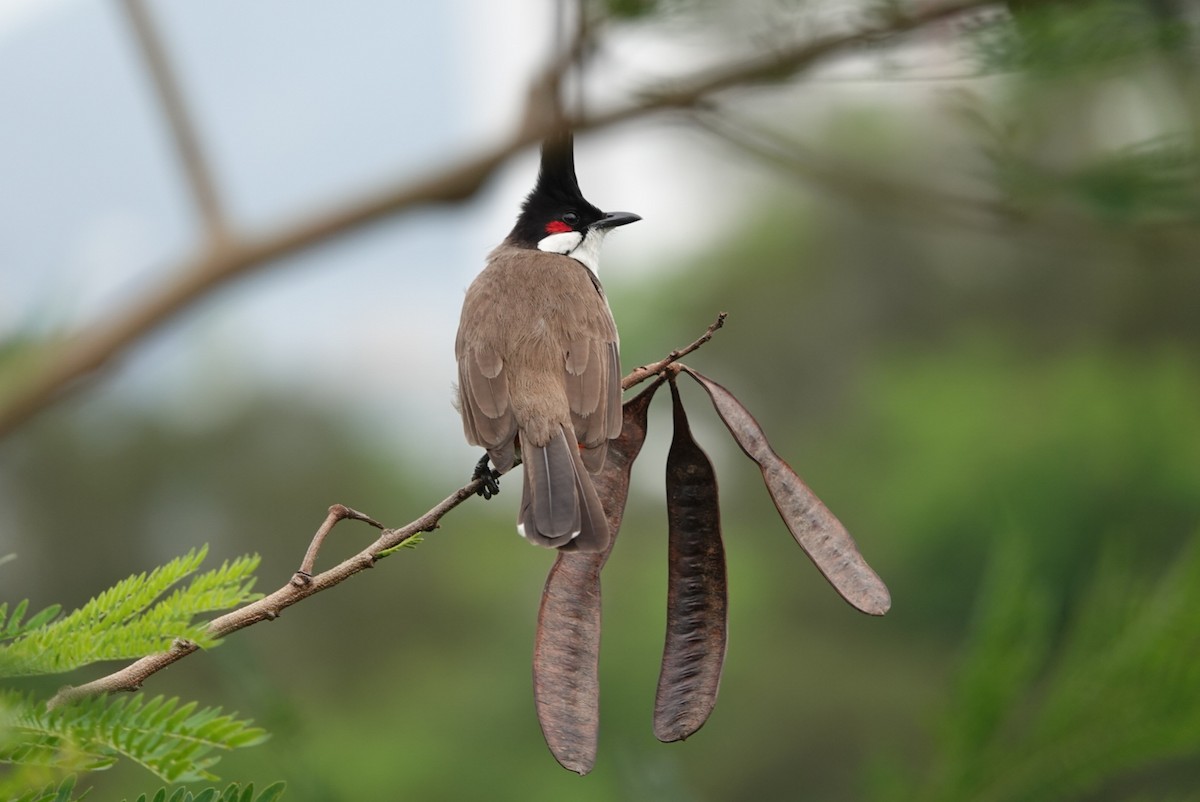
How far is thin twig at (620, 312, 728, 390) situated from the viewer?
3.30ft

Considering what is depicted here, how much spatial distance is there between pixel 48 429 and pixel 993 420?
8.39m

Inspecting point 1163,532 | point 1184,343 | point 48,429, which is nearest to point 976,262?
point 1184,343

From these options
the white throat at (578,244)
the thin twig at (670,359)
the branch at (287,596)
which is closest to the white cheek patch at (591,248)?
the white throat at (578,244)

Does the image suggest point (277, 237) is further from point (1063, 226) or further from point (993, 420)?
point (993, 420)

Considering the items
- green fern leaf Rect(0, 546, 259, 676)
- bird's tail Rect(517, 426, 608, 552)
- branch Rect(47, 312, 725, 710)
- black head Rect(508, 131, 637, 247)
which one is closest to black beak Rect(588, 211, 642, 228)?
black head Rect(508, 131, 637, 247)

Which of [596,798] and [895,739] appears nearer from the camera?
[596,798]

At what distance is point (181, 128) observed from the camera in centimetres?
228

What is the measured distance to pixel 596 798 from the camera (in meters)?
5.57

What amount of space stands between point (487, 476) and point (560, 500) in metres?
0.25

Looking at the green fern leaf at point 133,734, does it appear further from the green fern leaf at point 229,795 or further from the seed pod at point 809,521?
the seed pod at point 809,521

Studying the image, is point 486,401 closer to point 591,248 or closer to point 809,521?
point 591,248

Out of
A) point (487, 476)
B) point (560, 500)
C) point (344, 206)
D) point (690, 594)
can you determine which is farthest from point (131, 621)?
point (344, 206)

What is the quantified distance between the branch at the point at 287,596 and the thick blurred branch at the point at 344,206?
836 millimetres

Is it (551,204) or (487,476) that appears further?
(551,204)
